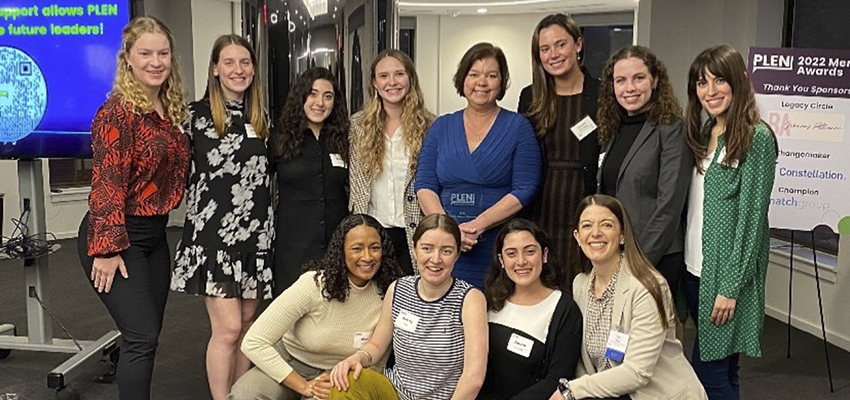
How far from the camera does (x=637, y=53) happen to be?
2477 millimetres

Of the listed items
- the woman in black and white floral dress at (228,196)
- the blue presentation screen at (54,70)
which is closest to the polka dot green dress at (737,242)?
the woman in black and white floral dress at (228,196)

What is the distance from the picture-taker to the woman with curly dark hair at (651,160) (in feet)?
7.93

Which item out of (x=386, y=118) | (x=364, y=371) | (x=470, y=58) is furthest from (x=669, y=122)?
(x=364, y=371)

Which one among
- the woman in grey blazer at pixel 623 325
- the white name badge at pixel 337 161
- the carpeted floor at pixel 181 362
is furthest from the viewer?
the carpeted floor at pixel 181 362

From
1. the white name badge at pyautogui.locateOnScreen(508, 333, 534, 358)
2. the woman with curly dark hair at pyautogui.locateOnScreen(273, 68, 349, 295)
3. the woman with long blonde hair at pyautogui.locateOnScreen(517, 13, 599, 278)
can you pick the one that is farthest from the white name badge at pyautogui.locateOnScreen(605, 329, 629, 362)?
the woman with curly dark hair at pyautogui.locateOnScreen(273, 68, 349, 295)

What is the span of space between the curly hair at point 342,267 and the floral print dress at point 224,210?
35 centimetres

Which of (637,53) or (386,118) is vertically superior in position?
(637,53)

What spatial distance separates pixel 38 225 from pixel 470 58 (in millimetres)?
2128

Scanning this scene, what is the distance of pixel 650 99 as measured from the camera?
252 centimetres

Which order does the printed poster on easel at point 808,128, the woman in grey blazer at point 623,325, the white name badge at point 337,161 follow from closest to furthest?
the woman in grey blazer at point 623,325, the white name badge at point 337,161, the printed poster on easel at point 808,128

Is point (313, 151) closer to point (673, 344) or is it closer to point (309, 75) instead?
point (309, 75)

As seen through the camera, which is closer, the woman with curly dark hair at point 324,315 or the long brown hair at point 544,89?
the woman with curly dark hair at point 324,315

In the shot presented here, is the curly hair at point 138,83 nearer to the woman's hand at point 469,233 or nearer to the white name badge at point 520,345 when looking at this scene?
the woman's hand at point 469,233

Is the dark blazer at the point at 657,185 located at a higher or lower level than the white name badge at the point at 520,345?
higher
